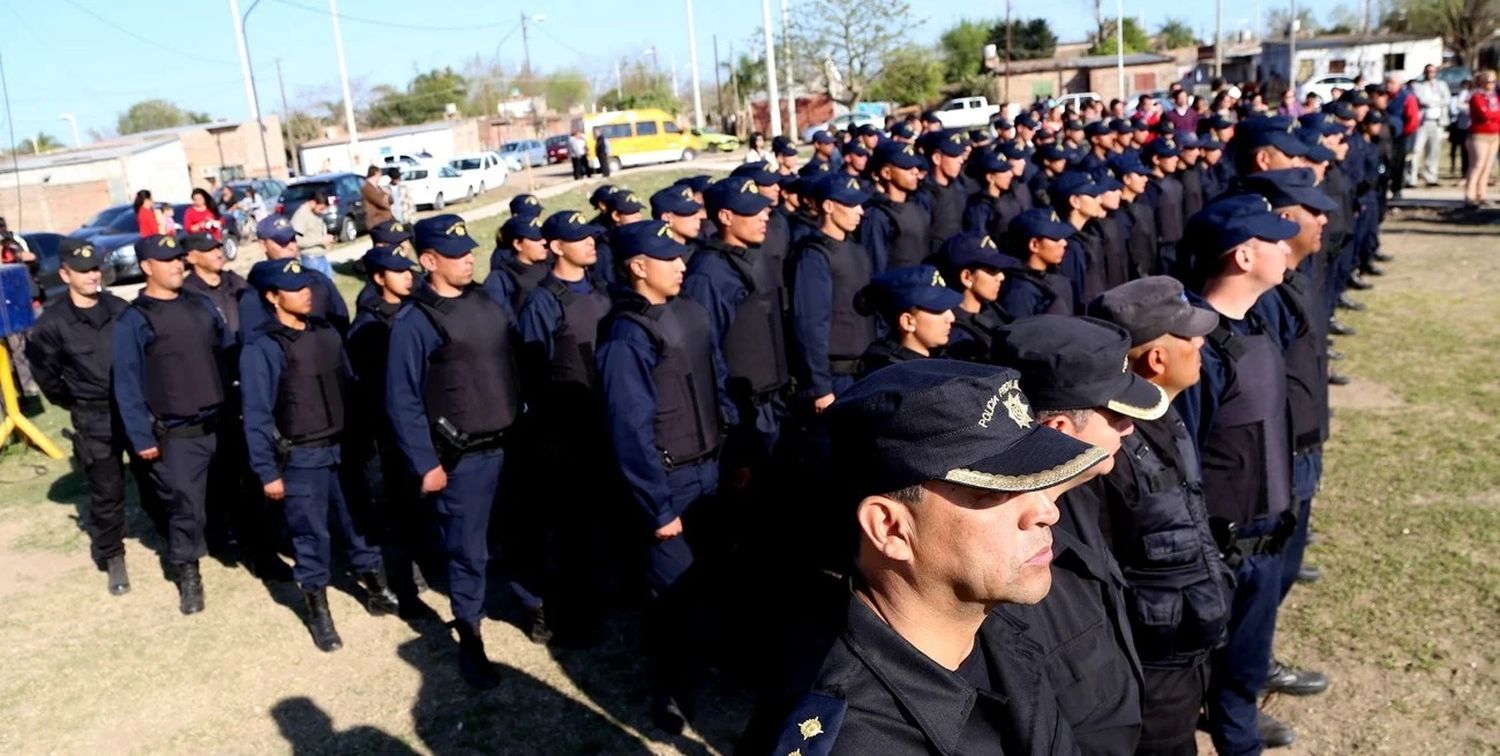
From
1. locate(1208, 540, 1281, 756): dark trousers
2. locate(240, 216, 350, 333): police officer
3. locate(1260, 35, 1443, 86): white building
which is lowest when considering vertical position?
locate(1208, 540, 1281, 756): dark trousers

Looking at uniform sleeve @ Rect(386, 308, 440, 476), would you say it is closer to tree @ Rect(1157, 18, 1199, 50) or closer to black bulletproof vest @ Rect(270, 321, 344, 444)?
black bulletproof vest @ Rect(270, 321, 344, 444)

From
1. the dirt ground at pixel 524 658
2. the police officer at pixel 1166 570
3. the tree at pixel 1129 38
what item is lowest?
the dirt ground at pixel 524 658

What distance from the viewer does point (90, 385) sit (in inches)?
263

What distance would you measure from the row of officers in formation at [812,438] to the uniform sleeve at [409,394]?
16mm

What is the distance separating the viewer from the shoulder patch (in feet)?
4.91

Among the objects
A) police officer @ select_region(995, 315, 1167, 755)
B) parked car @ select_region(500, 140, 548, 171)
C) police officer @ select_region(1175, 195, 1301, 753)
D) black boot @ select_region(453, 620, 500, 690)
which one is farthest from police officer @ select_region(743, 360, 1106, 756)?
parked car @ select_region(500, 140, 548, 171)

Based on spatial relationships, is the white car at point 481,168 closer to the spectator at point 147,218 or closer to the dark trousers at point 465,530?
the spectator at point 147,218

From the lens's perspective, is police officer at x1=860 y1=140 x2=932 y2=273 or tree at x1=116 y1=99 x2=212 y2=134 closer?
police officer at x1=860 y1=140 x2=932 y2=273

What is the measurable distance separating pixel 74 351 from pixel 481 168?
26035mm

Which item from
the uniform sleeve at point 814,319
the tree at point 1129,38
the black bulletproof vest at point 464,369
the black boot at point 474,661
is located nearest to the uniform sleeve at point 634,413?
the black bulletproof vest at point 464,369

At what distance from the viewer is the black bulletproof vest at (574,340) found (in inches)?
225

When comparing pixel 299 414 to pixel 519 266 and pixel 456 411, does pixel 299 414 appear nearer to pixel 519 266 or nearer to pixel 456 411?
pixel 456 411

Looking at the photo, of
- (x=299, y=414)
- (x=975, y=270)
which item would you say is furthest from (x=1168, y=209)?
(x=299, y=414)

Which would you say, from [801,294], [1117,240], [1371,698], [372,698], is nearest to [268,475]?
[372,698]
